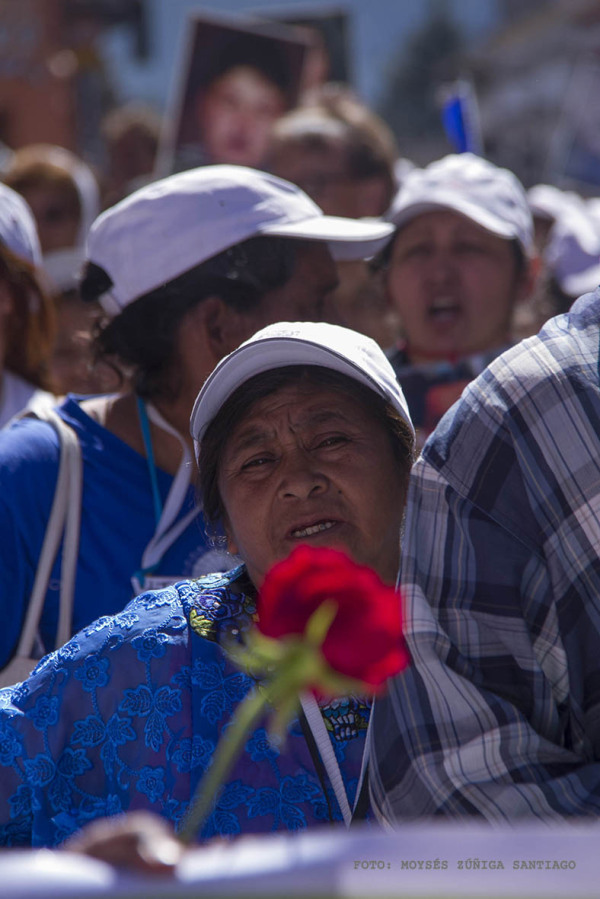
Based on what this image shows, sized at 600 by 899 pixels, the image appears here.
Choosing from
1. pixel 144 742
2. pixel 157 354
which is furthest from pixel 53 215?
pixel 144 742

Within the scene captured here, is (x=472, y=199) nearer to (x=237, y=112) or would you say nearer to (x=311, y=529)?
(x=311, y=529)

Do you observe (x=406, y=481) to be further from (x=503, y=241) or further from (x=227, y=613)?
(x=503, y=241)

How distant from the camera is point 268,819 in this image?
1.77 m

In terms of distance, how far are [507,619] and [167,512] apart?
1217 millimetres

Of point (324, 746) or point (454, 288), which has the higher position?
point (454, 288)

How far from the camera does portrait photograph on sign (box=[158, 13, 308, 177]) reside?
6152 mm

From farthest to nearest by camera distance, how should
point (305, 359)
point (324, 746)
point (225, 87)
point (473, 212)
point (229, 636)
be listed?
point (225, 87)
point (473, 212)
point (305, 359)
point (229, 636)
point (324, 746)

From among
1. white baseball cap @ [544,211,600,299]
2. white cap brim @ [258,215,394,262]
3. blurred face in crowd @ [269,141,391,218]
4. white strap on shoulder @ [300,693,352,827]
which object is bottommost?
white strap on shoulder @ [300,693,352,827]

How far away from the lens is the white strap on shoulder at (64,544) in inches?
94.8

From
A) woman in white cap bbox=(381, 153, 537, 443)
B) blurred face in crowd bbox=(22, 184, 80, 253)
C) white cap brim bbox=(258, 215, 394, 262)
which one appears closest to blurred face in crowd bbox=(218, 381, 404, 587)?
white cap brim bbox=(258, 215, 394, 262)

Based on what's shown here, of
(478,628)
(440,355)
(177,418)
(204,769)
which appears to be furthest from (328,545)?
(440,355)

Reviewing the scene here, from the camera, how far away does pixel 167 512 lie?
2.53m

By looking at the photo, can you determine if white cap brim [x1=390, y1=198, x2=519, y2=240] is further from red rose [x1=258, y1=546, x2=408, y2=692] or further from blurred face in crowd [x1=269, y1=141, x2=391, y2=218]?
red rose [x1=258, y1=546, x2=408, y2=692]

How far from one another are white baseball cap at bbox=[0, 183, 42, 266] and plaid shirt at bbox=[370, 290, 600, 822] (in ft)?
6.80
